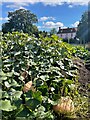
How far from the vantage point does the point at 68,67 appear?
4375 millimetres

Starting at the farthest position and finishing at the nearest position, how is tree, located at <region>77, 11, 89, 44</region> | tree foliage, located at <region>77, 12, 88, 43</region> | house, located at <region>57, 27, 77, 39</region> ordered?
tree foliage, located at <region>77, 12, 88, 43</region> < tree, located at <region>77, 11, 89, 44</region> < house, located at <region>57, 27, 77, 39</region>

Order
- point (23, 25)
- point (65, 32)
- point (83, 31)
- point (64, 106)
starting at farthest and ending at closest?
point (65, 32), point (83, 31), point (23, 25), point (64, 106)

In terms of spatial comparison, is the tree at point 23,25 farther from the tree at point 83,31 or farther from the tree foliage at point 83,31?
the tree foliage at point 83,31

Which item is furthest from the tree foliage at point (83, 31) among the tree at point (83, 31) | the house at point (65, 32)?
the house at point (65, 32)

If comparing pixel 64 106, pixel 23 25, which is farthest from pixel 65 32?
pixel 64 106

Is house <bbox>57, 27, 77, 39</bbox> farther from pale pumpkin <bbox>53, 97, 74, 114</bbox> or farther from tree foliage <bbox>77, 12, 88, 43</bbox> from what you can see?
pale pumpkin <bbox>53, 97, 74, 114</bbox>

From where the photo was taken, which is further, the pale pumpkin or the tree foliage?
the tree foliage

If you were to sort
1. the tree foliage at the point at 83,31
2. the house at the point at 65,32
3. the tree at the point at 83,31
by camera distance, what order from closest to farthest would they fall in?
the house at the point at 65,32 < the tree at the point at 83,31 < the tree foliage at the point at 83,31

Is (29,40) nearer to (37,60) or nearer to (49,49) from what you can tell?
(49,49)

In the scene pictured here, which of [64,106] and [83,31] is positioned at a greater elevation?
[83,31]

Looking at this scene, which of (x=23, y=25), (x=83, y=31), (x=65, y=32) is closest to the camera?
(x=23, y=25)

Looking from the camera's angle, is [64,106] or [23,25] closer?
[64,106]

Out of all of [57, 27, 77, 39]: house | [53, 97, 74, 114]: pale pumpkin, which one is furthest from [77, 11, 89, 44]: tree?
[53, 97, 74, 114]: pale pumpkin

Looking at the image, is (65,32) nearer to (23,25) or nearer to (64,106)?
(23,25)
